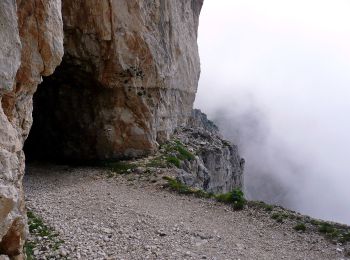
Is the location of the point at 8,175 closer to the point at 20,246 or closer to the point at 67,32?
the point at 20,246

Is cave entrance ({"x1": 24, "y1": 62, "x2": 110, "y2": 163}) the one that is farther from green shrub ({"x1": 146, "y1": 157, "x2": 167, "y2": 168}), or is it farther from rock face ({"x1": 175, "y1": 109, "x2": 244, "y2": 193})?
rock face ({"x1": 175, "y1": 109, "x2": 244, "y2": 193})

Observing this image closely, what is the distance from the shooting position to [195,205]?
25609 millimetres

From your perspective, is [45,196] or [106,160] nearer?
[45,196]

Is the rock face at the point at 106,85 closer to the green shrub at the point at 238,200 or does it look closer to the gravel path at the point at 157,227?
the gravel path at the point at 157,227

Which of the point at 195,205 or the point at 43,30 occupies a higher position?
the point at 43,30

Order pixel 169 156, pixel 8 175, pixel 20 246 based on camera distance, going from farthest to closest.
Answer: pixel 169 156, pixel 20 246, pixel 8 175

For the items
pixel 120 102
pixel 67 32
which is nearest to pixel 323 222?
pixel 120 102

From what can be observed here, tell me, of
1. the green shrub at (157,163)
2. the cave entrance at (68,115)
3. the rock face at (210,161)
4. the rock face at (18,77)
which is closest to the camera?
the rock face at (18,77)

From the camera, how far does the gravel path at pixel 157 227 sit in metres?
17.3

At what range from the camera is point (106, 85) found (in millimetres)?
35875

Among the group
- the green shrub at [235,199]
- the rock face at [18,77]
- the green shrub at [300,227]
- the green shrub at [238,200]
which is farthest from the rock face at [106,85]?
the green shrub at [300,227]

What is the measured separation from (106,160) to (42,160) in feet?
21.8

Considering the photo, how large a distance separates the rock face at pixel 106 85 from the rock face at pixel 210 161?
4.96 meters

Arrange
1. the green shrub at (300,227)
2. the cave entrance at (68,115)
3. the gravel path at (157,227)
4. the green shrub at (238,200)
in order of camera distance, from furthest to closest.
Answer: the cave entrance at (68,115), the green shrub at (238,200), the green shrub at (300,227), the gravel path at (157,227)
